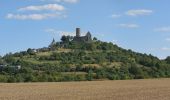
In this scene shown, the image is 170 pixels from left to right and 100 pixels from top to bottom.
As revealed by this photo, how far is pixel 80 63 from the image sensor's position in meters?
131

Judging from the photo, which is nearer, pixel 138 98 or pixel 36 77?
pixel 138 98

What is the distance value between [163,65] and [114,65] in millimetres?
12896

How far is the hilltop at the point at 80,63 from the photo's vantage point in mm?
104856

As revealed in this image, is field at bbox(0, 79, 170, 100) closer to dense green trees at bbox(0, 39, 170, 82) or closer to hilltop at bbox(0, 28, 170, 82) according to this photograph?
hilltop at bbox(0, 28, 170, 82)

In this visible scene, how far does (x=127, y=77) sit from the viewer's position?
11356cm

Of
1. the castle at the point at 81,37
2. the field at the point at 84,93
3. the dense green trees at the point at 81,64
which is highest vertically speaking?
the castle at the point at 81,37

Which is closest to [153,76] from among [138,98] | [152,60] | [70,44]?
[152,60]

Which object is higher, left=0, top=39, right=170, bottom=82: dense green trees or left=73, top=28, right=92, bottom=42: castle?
left=73, top=28, right=92, bottom=42: castle

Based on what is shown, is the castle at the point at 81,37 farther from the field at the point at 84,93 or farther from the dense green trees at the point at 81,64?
the field at the point at 84,93

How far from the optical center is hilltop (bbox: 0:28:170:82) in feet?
344

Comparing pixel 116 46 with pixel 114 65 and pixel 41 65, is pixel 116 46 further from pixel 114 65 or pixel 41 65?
pixel 41 65

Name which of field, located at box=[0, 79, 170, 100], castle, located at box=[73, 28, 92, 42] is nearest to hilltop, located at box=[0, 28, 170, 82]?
castle, located at box=[73, 28, 92, 42]

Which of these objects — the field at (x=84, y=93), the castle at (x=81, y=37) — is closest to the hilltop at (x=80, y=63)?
the castle at (x=81, y=37)

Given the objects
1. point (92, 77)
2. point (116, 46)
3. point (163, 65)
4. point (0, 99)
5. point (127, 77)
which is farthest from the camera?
point (116, 46)
